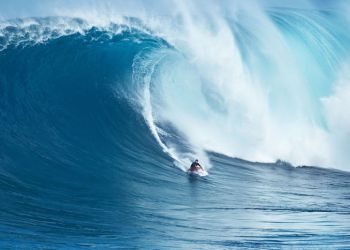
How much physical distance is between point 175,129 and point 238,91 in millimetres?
3034

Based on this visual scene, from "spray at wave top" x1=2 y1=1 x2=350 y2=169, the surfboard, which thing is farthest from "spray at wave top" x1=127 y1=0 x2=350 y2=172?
the surfboard

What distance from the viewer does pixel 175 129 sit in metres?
17.5

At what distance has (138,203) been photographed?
422 inches

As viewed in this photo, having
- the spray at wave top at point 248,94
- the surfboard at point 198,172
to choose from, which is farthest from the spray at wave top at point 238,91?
the surfboard at point 198,172

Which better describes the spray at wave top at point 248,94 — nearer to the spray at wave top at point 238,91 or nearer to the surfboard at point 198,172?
the spray at wave top at point 238,91

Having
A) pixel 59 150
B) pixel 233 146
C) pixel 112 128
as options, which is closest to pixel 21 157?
pixel 59 150

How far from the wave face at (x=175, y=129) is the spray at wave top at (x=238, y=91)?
47mm

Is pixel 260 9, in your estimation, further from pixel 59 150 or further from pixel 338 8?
pixel 59 150

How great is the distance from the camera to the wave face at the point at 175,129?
9469mm

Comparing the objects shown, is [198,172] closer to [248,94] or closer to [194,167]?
[194,167]

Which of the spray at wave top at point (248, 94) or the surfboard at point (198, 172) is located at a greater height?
the spray at wave top at point (248, 94)

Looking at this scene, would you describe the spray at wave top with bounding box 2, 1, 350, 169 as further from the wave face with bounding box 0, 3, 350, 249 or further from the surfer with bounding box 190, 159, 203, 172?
the surfer with bounding box 190, 159, 203, 172

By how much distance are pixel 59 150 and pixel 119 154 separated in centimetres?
153

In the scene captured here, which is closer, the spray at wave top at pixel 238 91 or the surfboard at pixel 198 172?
the surfboard at pixel 198 172
